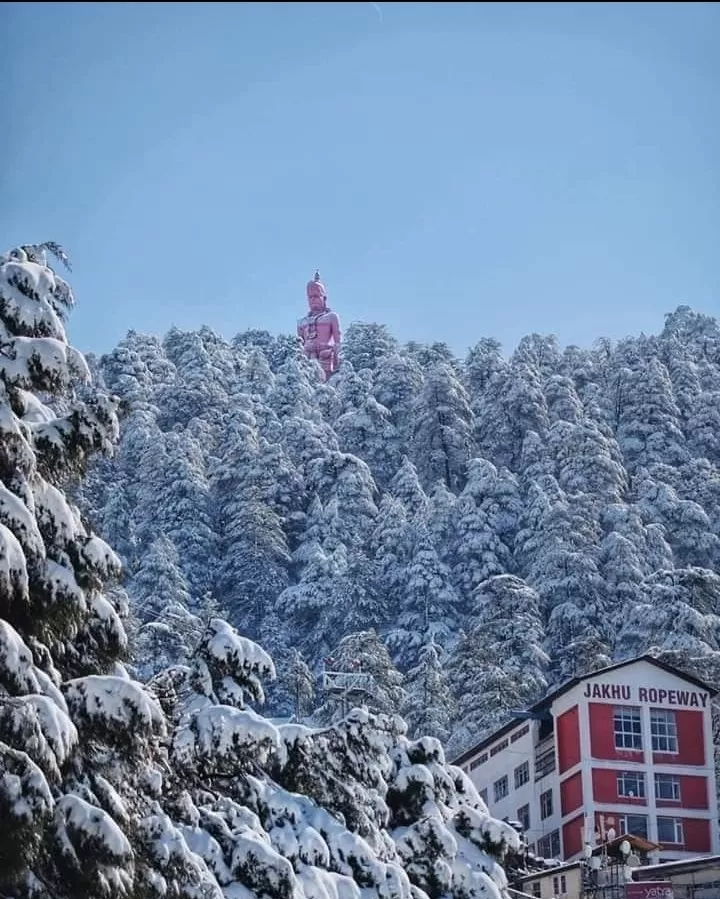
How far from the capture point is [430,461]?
3863 inches

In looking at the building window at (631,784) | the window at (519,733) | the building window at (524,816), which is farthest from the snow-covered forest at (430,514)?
the building window at (631,784)

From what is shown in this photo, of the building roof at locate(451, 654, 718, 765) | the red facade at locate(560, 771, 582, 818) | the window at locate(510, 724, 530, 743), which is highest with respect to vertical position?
the building roof at locate(451, 654, 718, 765)

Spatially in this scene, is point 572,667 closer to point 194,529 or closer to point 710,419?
point 194,529

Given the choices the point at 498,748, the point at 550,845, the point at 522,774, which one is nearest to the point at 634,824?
the point at 550,845

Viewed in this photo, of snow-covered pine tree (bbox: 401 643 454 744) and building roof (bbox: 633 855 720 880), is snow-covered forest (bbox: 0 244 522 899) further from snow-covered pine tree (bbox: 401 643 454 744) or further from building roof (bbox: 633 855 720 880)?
snow-covered pine tree (bbox: 401 643 454 744)

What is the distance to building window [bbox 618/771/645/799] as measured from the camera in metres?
53.2

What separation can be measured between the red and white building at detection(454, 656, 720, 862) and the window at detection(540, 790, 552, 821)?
37mm

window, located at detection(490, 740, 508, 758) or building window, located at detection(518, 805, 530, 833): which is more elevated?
window, located at detection(490, 740, 508, 758)

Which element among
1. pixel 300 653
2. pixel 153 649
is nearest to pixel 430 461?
pixel 300 653

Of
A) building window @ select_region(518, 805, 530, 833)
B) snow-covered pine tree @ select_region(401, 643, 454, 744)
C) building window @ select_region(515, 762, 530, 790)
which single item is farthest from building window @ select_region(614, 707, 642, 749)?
snow-covered pine tree @ select_region(401, 643, 454, 744)

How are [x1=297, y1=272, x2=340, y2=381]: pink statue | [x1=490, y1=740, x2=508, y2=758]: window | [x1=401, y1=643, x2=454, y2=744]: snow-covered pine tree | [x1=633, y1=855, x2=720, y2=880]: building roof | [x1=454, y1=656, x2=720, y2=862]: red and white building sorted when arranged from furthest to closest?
[x1=297, y1=272, x2=340, y2=381]: pink statue → [x1=401, y1=643, x2=454, y2=744]: snow-covered pine tree → [x1=490, y1=740, x2=508, y2=758]: window → [x1=454, y1=656, x2=720, y2=862]: red and white building → [x1=633, y1=855, x2=720, y2=880]: building roof

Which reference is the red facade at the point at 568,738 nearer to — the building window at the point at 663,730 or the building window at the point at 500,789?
the building window at the point at 663,730

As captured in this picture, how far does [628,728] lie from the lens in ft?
178

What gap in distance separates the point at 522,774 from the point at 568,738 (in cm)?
377
